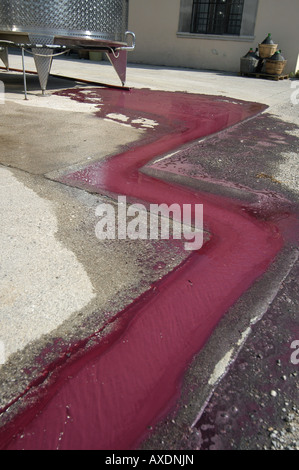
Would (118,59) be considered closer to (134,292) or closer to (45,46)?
(45,46)

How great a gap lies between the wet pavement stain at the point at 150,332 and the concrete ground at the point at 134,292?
0.05 metres

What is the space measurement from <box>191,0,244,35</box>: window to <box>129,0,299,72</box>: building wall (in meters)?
0.32

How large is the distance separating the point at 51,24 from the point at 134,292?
4.79 meters

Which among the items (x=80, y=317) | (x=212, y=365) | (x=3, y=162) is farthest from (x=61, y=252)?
(x=3, y=162)

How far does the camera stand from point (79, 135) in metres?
3.55

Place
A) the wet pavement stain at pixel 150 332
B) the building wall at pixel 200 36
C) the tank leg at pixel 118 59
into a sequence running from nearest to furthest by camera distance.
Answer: the wet pavement stain at pixel 150 332, the tank leg at pixel 118 59, the building wall at pixel 200 36

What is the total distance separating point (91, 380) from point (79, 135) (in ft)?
9.15

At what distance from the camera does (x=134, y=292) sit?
1.58 metres

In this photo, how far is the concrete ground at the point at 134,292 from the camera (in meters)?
1.11

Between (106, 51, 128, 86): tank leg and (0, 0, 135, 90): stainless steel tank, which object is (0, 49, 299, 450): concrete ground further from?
(106, 51, 128, 86): tank leg

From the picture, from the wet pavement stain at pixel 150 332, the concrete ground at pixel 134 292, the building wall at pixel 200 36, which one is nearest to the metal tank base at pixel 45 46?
the concrete ground at pixel 134 292

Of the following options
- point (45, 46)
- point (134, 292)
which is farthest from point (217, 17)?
point (134, 292)

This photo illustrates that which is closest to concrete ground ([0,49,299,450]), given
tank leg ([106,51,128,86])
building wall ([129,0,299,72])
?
tank leg ([106,51,128,86])

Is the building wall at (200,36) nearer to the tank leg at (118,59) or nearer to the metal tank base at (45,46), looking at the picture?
the tank leg at (118,59)
